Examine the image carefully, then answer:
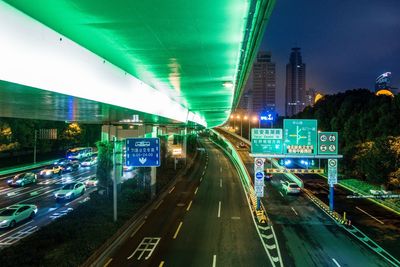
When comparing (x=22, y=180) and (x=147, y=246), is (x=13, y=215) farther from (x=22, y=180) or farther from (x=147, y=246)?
(x=22, y=180)

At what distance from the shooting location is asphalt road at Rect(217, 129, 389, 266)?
16.2 metres

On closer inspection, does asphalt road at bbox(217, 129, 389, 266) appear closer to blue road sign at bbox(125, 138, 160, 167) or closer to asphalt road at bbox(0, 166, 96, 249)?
blue road sign at bbox(125, 138, 160, 167)

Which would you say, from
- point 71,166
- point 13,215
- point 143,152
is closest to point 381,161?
point 143,152

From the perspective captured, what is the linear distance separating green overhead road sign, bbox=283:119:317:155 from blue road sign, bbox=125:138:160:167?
9702 mm

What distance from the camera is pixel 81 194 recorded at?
31.9m

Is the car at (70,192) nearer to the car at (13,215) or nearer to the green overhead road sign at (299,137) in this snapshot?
the car at (13,215)

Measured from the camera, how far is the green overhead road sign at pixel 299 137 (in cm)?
2511

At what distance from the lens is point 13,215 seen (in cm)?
2194

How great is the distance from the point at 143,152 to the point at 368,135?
2954cm

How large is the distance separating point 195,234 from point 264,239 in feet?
13.1

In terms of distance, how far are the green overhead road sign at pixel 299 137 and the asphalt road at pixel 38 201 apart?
656 inches

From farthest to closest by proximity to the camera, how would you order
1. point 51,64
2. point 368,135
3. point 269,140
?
point 368,135
point 269,140
point 51,64

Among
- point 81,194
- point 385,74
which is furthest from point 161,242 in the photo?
point 385,74

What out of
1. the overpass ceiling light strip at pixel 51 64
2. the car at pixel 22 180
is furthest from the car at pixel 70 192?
the overpass ceiling light strip at pixel 51 64
